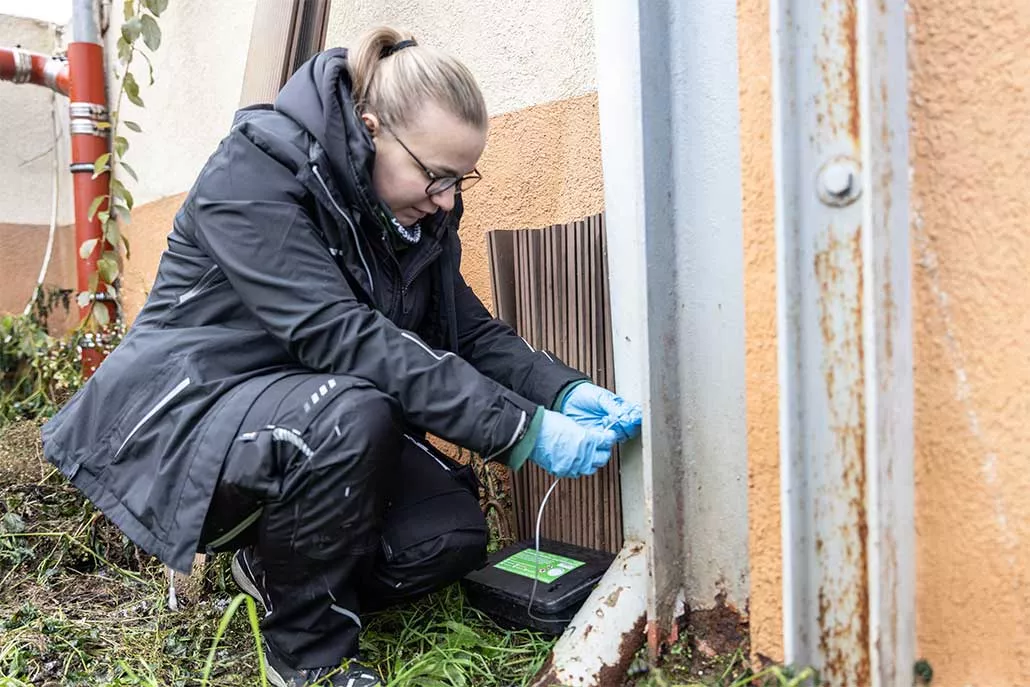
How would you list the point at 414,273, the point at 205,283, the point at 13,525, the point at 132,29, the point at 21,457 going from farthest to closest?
the point at 132,29
the point at 21,457
the point at 13,525
the point at 414,273
the point at 205,283

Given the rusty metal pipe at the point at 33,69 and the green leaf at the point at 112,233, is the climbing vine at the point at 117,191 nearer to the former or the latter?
the green leaf at the point at 112,233

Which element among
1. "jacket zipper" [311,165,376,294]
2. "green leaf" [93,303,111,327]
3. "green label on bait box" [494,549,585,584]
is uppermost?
"jacket zipper" [311,165,376,294]

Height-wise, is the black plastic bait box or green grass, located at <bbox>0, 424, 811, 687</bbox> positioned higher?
the black plastic bait box

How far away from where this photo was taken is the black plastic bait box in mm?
1771

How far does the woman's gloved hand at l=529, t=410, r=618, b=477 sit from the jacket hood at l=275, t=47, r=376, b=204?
604 mm

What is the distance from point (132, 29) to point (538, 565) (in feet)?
9.74

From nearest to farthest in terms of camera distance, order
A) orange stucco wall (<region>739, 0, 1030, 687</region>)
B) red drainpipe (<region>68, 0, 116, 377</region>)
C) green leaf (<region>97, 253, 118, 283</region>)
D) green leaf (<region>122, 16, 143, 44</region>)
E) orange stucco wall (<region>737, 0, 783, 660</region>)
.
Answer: orange stucco wall (<region>739, 0, 1030, 687</region>) < orange stucco wall (<region>737, 0, 783, 660</region>) < green leaf (<region>122, 16, 143, 44</region>) < green leaf (<region>97, 253, 118, 283</region>) < red drainpipe (<region>68, 0, 116, 377</region>)

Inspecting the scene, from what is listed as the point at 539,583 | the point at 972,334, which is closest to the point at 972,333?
the point at 972,334

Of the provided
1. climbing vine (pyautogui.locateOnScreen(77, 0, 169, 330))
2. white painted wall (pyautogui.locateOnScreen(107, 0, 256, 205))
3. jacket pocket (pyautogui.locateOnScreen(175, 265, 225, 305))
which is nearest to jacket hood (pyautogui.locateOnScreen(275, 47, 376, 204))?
jacket pocket (pyautogui.locateOnScreen(175, 265, 225, 305))

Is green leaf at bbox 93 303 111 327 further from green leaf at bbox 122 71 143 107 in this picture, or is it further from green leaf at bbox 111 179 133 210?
green leaf at bbox 122 71 143 107

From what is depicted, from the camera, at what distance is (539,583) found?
6.02 feet

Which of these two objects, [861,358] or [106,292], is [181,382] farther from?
[106,292]

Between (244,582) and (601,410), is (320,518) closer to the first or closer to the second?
(244,582)

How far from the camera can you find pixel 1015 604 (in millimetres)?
1076
